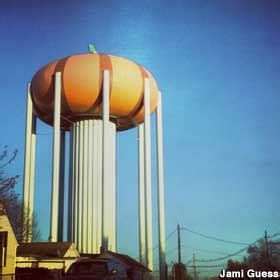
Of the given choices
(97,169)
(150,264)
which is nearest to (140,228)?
(150,264)

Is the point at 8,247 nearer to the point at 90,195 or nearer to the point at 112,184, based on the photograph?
the point at 90,195

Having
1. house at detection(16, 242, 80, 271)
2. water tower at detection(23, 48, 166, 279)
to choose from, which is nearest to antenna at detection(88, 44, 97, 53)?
water tower at detection(23, 48, 166, 279)

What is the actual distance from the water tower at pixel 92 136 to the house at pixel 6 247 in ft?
22.8

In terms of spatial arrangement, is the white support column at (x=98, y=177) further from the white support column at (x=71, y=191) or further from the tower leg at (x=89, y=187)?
the white support column at (x=71, y=191)

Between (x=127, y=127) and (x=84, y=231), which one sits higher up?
(x=127, y=127)

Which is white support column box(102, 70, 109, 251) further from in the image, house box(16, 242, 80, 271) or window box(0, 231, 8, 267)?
window box(0, 231, 8, 267)

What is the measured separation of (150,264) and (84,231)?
440 centimetres

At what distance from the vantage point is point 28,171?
33156mm

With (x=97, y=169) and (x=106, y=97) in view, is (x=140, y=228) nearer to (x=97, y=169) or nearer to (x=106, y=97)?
(x=97, y=169)

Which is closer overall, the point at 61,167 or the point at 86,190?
the point at 86,190

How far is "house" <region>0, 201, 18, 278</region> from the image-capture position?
22.8 m

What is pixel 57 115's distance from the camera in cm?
3153

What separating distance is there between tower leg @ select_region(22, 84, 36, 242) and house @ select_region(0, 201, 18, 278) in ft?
26.6

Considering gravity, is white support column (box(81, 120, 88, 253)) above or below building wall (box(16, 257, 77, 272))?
above
